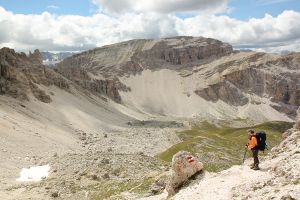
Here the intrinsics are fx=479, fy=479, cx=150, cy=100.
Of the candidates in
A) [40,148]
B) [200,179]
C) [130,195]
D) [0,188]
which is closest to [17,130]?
[40,148]

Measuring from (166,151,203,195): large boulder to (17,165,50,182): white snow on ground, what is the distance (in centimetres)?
3340

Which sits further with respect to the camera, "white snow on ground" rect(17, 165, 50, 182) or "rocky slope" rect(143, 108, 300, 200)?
"white snow on ground" rect(17, 165, 50, 182)

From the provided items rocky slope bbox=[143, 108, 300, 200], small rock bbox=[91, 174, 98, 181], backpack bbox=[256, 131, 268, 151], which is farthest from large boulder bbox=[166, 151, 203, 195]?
small rock bbox=[91, 174, 98, 181]

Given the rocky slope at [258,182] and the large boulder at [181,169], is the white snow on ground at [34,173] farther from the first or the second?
the rocky slope at [258,182]

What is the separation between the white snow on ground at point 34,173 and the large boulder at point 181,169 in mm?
33401

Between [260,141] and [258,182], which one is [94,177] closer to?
[260,141]

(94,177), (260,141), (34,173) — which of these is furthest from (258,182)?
(34,173)

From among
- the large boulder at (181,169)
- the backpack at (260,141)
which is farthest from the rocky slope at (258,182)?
the backpack at (260,141)

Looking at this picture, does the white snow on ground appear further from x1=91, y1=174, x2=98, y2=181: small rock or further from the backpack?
the backpack

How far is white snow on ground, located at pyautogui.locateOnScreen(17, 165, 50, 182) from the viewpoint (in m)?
66.0

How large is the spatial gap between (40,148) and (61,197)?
189ft

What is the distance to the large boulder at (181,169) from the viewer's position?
114 ft

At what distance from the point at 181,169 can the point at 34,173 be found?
136 ft

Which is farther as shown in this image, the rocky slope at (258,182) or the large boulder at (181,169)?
the large boulder at (181,169)
